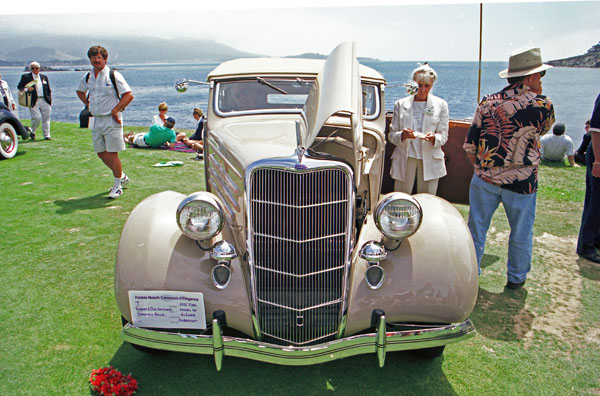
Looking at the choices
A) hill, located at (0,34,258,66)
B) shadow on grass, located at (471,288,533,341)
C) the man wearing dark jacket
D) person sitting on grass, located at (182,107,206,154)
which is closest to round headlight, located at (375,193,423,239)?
shadow on grass, located at (471,288,533,341)

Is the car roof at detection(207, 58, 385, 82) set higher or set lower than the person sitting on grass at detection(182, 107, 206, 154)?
higher

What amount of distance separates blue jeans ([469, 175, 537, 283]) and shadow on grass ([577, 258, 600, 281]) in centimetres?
79

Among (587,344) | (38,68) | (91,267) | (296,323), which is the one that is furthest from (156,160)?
(587,344)

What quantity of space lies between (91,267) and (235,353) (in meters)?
2.48

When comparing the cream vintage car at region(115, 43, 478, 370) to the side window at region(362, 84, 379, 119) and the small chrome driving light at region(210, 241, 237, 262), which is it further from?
the side window at region(362, 84, 379, 119)

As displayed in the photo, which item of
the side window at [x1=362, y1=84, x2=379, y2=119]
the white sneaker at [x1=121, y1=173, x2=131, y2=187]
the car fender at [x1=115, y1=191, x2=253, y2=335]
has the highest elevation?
the side window at [x1=362, y1=84, x2=379, y2=119]

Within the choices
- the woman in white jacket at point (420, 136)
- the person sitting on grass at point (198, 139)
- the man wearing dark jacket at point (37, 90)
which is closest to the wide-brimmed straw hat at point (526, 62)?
the woman in white jacket at point (420, 136)

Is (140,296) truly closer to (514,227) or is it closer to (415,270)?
(415,270)

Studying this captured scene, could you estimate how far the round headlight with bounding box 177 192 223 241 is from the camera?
251 cm

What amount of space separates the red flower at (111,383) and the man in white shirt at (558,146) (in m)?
8.73

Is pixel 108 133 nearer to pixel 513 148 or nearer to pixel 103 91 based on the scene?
pixel 103 91

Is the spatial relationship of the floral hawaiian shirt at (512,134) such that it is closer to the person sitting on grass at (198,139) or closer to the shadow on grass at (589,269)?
the shadow on grass at (589,269)

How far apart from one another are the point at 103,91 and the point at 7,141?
14.6 ft

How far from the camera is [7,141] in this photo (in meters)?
8.70
